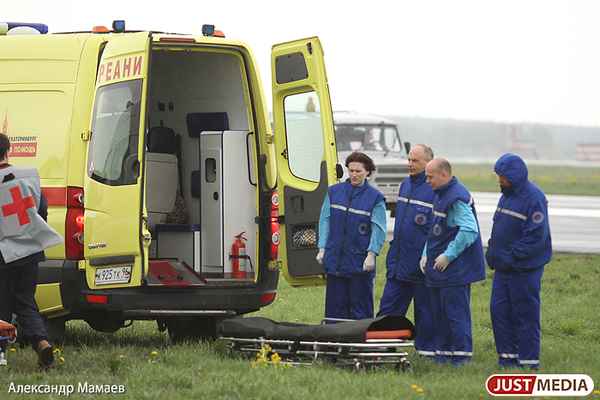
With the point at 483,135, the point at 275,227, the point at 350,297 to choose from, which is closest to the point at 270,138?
the point at 275,227

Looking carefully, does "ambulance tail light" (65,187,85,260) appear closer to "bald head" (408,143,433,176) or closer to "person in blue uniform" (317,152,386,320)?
"person in blue uniform" (317,152,386,320)

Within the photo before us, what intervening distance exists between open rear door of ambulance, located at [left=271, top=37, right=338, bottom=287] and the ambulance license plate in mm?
1570

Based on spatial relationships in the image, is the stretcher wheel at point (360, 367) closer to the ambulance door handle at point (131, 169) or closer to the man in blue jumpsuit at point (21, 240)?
the ambulance door handle at point (131, 169)

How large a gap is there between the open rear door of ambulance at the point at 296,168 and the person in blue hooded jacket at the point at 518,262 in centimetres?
157

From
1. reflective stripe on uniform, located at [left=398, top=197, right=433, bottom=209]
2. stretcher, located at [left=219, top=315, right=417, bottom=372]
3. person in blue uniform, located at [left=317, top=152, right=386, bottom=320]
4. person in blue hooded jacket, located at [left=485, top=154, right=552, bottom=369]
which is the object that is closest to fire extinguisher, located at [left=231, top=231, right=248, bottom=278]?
person in blue uniform, located at [left=317, top=152, right=386, bottom=320]

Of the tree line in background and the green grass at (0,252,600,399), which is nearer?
the green grass at (0,252,600,399)

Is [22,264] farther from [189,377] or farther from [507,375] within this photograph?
[507,375]

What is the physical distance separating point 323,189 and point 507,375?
234cm

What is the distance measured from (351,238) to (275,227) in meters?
0.79

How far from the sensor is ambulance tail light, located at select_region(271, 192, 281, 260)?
21.2ft

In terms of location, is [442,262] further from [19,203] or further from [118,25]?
[118,25]

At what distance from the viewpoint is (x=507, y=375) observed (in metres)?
4.79

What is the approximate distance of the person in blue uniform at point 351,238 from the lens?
6102 millimetres

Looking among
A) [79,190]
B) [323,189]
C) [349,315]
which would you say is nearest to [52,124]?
[79,190]
